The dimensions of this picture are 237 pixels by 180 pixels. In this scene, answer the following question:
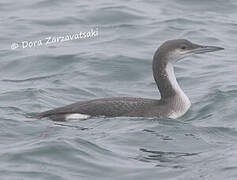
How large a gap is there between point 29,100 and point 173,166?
3.80m

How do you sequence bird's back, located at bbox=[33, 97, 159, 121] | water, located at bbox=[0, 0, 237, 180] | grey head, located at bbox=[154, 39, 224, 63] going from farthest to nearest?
grey head, located at bbox=[154, 39, 224, 63], bird's back, located at bbox=[33, 97, 159, 121], water, located at bbox=[0, 0, 237, 180]

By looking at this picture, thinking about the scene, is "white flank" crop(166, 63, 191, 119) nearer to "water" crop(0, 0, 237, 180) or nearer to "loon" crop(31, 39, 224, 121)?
"loon" crop(31, 39, 224, 121)

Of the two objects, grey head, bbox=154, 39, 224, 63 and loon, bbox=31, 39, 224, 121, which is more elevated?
grey head, bbox=154, 39, 224, 63

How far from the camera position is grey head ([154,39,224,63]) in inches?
480

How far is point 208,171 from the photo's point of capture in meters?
9.42

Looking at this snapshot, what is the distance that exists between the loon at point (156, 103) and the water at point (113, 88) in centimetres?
11

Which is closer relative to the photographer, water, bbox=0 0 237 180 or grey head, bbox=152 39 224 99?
water, bbox=0 0 237 180

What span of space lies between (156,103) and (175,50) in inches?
33.3

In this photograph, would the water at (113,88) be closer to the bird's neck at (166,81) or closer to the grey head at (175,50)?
the bird's neck at (166,81)

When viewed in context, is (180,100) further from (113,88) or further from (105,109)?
(113,88)

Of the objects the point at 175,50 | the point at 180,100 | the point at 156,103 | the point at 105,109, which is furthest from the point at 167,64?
the point at 105,109

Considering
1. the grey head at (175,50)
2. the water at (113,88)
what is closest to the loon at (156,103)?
the grey head at (175,50)

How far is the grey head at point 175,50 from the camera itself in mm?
12195

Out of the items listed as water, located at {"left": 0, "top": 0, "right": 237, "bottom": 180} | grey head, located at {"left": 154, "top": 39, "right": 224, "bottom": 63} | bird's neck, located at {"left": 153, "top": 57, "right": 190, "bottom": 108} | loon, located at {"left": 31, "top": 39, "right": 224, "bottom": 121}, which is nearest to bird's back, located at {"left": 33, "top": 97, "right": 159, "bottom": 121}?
loon, located at {"left": 31, "top": 39, "right": 224, "bottom": 121}
